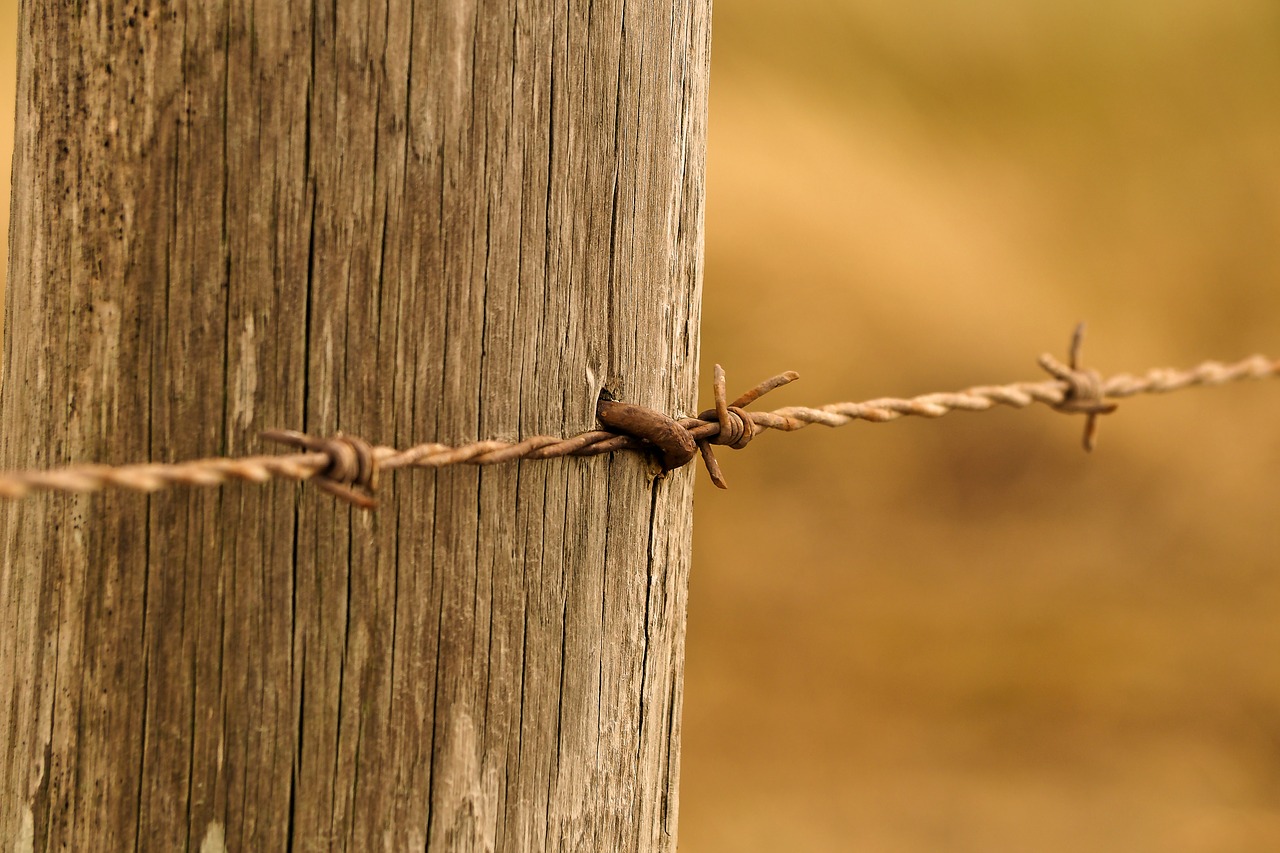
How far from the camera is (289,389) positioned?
2.96 feet

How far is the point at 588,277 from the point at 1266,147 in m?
5.94

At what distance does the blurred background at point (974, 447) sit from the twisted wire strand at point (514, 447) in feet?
12.6

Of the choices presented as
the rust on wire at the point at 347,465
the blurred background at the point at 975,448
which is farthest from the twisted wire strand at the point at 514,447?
the blurred background at the point at 975,448

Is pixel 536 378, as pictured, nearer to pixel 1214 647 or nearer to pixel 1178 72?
pixel 1214 647

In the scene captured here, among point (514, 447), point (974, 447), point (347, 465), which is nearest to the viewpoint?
point (347, 465)

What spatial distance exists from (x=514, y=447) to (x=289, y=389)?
20cm

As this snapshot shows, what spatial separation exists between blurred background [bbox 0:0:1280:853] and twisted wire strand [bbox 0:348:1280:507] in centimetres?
383

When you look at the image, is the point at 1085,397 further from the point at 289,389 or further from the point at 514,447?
the point at 289,389

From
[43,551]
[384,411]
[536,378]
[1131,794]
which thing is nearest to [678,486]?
[536,378]

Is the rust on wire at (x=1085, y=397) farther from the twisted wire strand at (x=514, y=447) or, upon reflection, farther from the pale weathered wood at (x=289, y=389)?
the pale weathered wood at (x=289, y=389)

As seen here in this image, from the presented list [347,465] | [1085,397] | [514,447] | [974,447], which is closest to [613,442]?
[514,447]

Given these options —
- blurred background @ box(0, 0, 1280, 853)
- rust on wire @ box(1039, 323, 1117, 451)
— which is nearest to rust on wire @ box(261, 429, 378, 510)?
rust on wire @ box(1039, 323, 1117, 451)

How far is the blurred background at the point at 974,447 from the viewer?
507 cm

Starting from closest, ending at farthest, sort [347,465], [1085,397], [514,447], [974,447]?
[347,465] < [514,447] < [1085,397] < [974,447]
